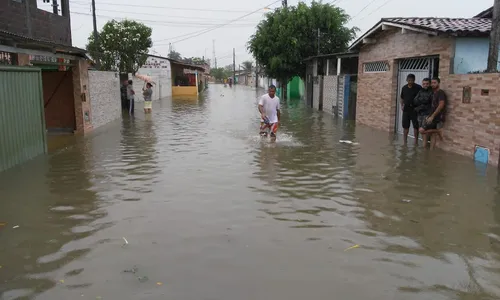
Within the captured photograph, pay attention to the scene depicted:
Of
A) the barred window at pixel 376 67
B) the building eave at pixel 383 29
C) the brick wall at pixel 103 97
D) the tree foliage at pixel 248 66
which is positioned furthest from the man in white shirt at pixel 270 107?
the tree foliage at pixel 248 66

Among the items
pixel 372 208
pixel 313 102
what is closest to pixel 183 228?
pixel 372 208

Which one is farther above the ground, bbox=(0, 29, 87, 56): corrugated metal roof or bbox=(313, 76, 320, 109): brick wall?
bbox=(0, 29, 87, 56): corrugated metal roof

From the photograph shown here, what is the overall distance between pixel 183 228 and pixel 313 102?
75.0 ft

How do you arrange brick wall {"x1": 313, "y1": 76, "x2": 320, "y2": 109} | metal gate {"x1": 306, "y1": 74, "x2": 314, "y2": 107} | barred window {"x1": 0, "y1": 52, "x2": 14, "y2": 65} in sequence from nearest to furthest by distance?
barred window {"x1": 0, "y1": 52, "x2": 14, "y2": 65}
brick wall {"x1": 313, "y1": 76, "x2": 320, "y2": 109}
metal gate {"x1": 306, "y1": 74, "x2": 314, "y2": 107}

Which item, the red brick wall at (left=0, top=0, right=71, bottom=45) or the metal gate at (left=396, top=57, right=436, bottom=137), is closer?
the metal gate at (left=396, top=57, right=436, bottom=137)

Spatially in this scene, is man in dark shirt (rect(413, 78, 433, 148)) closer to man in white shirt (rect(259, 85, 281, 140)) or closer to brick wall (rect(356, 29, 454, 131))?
brick wall (rect(356, 29, 454, 131))

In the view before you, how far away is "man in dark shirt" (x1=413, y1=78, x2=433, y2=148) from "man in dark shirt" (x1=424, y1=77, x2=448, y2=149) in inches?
6.7

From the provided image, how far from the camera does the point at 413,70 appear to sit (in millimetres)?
13188

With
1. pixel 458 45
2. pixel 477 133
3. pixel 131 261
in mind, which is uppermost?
pixel 458 45

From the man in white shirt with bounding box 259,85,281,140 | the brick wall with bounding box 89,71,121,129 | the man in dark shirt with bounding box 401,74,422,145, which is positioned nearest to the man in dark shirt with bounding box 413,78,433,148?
the man in dark shirt with bounding box 401,74,422,145

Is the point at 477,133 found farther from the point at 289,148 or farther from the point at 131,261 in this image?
the point at 131,261

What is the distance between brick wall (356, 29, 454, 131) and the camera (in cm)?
1126

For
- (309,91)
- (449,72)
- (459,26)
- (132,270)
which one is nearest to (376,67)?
(459,26)

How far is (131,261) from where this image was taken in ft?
15.0
